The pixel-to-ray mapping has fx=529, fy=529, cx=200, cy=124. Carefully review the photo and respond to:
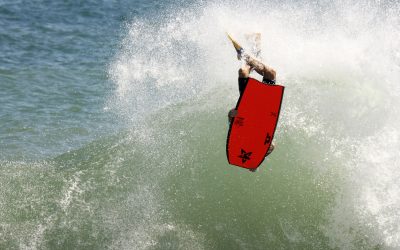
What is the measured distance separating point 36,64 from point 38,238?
8582mm

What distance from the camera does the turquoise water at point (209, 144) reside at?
7867mm

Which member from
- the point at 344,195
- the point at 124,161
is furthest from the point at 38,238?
Result: the point at 344,195

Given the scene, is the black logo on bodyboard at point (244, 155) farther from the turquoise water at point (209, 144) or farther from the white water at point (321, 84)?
the white water at point (321, 84)

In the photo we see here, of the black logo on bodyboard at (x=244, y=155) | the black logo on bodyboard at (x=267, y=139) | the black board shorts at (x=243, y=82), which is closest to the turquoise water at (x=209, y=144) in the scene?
the black logo on bodyboard at (x=244, y=155)

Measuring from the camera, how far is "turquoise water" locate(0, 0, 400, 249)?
7867mm

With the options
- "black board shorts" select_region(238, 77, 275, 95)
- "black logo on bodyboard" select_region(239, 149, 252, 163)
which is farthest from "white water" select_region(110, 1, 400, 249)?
"black board shorts" select_region(238, 77, 275, 95)

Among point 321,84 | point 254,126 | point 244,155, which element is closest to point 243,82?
point 254,126

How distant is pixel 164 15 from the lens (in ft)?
63.6

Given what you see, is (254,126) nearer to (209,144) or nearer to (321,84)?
(209,144)

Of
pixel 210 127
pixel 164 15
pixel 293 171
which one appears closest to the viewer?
pixel 293 171

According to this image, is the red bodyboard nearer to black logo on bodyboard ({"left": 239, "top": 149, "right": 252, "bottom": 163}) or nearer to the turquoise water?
black logo on bodyboard ({"left": 239, "top": 149, "right": 252, "bottom": 163})

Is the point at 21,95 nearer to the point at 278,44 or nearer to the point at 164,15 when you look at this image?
the point at 278,44

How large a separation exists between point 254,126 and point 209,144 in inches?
75.0

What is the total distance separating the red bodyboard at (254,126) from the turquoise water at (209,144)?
106 cm
